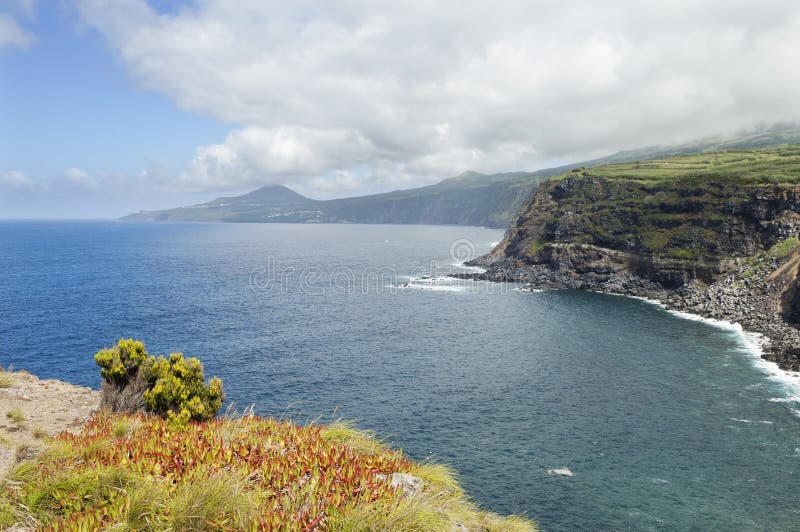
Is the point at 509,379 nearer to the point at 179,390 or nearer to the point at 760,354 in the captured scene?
the point at 760,354

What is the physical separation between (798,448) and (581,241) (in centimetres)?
10262

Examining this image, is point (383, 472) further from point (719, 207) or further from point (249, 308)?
point (719, 207)

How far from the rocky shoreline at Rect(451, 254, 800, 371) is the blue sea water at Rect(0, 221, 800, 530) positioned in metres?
5.44

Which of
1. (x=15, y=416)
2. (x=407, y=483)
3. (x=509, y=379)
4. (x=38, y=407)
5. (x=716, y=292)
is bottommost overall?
(x=509, y=379)

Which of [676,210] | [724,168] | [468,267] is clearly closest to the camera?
[676,210]

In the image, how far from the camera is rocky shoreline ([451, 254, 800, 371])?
73.1 meters

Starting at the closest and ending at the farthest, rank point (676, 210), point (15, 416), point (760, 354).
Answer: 1. point (15, 416)
2. point (760, 354)
3. point (676, 210)

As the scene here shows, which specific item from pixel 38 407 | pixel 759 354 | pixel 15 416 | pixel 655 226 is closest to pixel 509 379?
pixel 759 354

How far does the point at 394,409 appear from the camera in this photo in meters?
50.3

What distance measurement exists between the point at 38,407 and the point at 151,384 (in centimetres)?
784

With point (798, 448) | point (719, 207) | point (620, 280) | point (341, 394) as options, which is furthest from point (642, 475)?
point (719, 207)

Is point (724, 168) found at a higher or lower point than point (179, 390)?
higher

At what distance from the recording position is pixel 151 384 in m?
26.4

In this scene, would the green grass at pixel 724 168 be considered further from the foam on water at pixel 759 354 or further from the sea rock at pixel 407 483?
the sea rock at pixel 407 483
